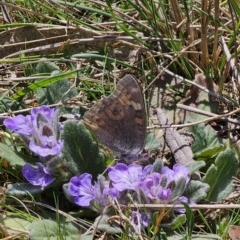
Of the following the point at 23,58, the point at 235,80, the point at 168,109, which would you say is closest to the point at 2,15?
the point at 23,58

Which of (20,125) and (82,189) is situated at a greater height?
(20,125)

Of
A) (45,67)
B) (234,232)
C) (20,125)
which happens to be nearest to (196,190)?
(234,232)

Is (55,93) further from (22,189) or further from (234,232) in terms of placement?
(234,232)

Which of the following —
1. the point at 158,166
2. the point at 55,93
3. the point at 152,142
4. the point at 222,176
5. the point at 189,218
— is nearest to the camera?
the point at 189,218

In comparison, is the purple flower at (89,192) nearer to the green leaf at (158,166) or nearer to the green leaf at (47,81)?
the green leaf at (158,166)

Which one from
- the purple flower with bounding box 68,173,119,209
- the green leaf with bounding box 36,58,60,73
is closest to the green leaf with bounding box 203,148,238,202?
the purple flower with bounding box 68,173,119,209

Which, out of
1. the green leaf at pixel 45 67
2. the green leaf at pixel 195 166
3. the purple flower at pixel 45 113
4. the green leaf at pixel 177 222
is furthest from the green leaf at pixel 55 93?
the green leaf at pixel 177 222

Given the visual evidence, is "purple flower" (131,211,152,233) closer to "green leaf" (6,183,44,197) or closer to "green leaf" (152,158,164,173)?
"green leaf" (152,158,164,173)
